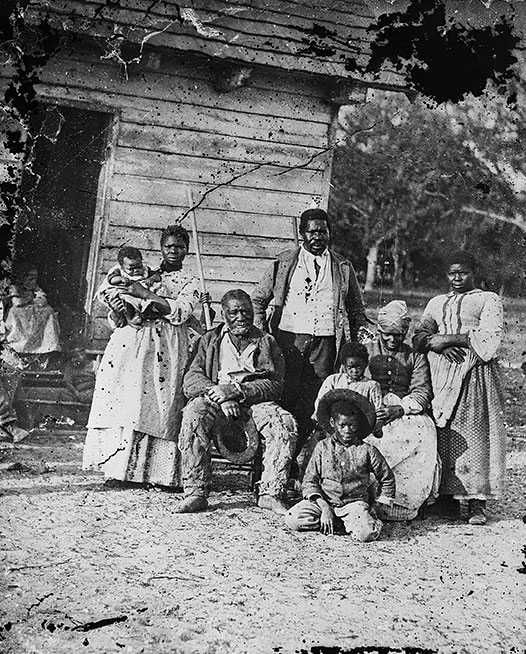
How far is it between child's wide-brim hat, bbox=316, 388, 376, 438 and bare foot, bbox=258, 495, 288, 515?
53 centimetres

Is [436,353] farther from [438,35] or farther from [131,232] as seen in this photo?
[131,232]

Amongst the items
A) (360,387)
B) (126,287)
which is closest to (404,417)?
(360,387)

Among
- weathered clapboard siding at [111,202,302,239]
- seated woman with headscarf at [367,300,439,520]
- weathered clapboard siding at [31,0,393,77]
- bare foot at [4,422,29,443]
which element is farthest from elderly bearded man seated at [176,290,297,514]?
weathered clapboard siding at [31,0,393,77]

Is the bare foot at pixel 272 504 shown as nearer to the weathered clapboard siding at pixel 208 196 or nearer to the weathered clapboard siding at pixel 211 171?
the weathered clapboard siding at pixel 208 196

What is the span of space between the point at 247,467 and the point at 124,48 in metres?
3.56

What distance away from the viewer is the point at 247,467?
17.5 feet

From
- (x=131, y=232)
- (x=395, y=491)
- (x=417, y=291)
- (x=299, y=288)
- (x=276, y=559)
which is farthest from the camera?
(x=417, y=291)

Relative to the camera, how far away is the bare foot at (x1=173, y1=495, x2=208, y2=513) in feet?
14.6

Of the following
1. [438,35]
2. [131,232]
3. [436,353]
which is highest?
[438,35]

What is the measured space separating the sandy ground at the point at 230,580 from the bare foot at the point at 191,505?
6 cm

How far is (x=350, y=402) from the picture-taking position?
4387 millimetres

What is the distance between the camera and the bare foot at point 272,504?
450cm

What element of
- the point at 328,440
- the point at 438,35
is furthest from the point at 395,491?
the point at 438,35

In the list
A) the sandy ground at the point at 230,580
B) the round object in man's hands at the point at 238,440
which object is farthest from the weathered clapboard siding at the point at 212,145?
the sandy ground at the point at 230,580
